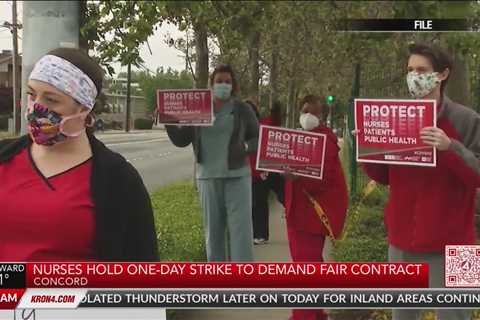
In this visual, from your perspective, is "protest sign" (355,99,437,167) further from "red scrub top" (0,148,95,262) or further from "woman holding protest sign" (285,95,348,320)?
"red scrub top" (0,148,95,262)

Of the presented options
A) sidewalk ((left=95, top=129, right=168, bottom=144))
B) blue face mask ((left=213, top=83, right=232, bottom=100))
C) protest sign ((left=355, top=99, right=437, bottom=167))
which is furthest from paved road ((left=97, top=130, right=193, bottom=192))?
protest sign ((left=355, top=99, right=437, bottom=167))

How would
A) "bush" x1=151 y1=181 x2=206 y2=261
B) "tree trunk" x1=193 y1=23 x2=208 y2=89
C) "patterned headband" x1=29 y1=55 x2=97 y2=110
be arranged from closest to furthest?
"patterned headband" x1=29 y1=55 x2=97 y2=110 → "tree trunk" x1=193 y1=23 x2=208 y2=89 → "bush" x1=151 y1=181 x2=206 y2=261

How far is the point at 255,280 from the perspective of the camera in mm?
2598

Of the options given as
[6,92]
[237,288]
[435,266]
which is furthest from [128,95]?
[435,266]

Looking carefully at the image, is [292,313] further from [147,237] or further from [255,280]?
[147,237]

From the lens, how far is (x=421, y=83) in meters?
2.64

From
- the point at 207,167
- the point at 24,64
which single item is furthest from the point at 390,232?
the point at 24,64

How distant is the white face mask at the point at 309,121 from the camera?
2703mm

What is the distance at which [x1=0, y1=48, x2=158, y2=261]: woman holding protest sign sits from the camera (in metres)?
2.34

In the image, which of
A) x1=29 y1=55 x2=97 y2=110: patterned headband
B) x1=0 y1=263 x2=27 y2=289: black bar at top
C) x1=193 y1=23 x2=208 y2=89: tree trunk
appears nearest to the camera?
x1=29 y1=55 x2=97 y2=110: patterned headband

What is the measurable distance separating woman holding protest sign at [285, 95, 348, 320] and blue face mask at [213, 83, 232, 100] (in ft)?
0.86

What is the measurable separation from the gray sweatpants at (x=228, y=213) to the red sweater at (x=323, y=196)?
0.59 feet

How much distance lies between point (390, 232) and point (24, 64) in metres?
1.41

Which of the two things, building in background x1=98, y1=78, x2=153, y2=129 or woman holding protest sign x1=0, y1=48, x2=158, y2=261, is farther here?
building in background x1=98, y1=78, x2=153, y2=129
